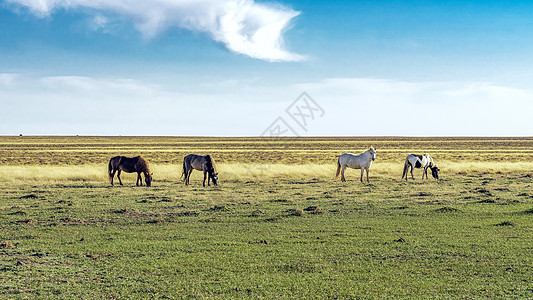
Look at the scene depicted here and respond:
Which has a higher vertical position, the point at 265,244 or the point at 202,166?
the point at 202,166

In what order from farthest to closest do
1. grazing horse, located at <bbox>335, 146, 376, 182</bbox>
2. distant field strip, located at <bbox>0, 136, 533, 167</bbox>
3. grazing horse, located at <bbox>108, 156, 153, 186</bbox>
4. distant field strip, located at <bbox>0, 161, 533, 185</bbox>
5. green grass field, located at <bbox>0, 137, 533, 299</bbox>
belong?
distant field strip, located at <bbox>0, 136, 533, 167</bbox> < grazing horse, located at <bbox>335, 146, 376, 182</bbox> < distant field strip, located at <bbox>0, 161, 533, 185</bbox> < grazing horse, located at <bbox>108, 156, 153, 186</bbox> < green grass field, located at <bbox>0, 137, 533, 299</bbox>

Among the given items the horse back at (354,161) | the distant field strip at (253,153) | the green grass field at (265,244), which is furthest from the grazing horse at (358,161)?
the distant field strip at (253,153)

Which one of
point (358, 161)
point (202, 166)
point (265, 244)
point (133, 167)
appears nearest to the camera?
point (265, 244)

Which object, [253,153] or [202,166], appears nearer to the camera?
[202,166]

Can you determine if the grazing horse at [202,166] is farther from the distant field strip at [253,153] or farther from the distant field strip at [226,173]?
the distant field strip at [253,153]

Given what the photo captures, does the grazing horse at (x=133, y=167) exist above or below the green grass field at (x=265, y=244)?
above

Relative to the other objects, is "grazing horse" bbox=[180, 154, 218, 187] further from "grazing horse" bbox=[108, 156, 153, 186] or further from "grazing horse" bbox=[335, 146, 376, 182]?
"grazing horse" bbox=[335, 146, 376, 182]

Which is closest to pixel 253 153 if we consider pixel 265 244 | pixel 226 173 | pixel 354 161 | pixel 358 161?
pixel 226 173

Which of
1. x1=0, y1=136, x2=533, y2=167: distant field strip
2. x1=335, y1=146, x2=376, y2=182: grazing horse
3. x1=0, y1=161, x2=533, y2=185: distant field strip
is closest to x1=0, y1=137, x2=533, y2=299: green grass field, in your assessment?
x1=0, y1=161, x2=533, y2=185: distant field strip

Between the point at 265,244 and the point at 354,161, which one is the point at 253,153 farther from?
the point at 265,244

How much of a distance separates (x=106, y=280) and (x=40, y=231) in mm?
5769

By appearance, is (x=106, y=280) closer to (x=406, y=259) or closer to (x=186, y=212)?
(x=406, y=259)

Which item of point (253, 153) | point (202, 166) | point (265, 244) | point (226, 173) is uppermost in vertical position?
point (202, 166)

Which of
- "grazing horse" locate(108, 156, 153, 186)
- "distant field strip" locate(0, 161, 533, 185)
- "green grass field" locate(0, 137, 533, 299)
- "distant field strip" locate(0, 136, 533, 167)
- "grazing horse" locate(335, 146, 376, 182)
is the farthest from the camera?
"distant field strip" locate(0, 136, 533, 167)
